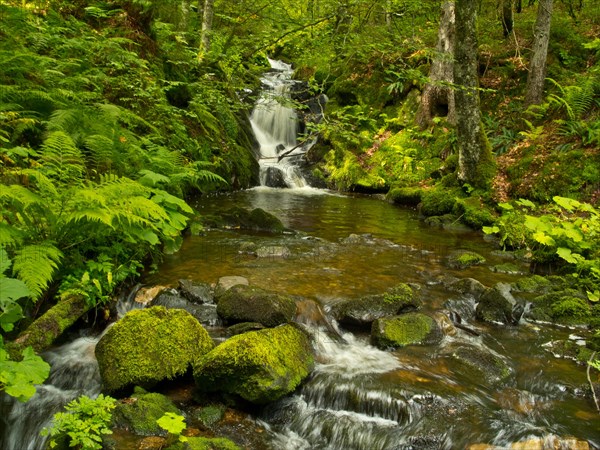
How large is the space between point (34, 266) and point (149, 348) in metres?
1.14

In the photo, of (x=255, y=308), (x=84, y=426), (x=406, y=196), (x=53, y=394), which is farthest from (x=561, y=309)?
(x=406, y=196)

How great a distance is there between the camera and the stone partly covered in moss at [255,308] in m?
4.89

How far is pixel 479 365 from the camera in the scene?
4.51m

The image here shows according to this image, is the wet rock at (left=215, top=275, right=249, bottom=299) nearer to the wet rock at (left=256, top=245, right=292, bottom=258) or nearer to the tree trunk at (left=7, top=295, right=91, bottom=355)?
the wet rock at (left=256, top=245, right=292, bottom=258)

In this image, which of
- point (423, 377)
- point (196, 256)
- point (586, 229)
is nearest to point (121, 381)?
point (423, 377)

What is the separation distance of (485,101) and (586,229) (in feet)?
28.9

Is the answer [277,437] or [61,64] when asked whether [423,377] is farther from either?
[61,64]

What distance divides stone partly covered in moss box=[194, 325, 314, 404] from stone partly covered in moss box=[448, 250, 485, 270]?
4264 millimetres

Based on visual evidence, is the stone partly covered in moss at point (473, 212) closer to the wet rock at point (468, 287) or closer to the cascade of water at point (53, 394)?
the wet rock at point (468, 287)

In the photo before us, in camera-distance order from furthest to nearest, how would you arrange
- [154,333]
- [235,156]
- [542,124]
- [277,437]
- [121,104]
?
[235,156] < [542,124] < [121,104] < [154,333] < [277,437]

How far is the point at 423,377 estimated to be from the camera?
426 cm

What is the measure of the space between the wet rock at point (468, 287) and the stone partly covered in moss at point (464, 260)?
0.98 m

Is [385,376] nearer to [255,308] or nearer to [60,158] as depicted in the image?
[255,308]

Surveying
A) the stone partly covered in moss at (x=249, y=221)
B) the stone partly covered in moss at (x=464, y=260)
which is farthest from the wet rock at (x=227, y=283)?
the stone partly covered in moss at (x=464, y=260)
